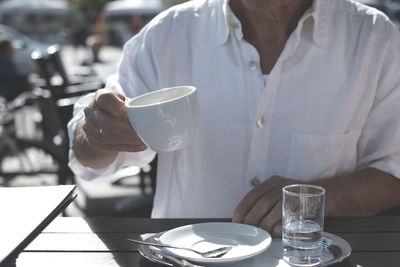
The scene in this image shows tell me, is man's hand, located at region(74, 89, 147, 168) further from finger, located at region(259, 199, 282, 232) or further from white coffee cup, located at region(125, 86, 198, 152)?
finger, located at region(259, 199, 282, 232)

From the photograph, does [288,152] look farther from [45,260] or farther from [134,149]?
[45,260]

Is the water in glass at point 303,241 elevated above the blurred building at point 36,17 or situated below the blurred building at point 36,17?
above

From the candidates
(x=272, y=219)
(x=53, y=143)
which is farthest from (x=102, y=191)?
(x=272, y=219)

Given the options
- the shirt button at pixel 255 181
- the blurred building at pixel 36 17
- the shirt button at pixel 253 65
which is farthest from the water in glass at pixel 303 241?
the blurred building at pixel 36 17

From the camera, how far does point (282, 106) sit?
1.61 meters

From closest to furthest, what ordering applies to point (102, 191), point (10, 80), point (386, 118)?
point (386, 118), point (102, 191), point (10, 80)

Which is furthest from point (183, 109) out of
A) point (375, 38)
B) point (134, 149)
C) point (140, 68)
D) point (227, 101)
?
point (375, 38)

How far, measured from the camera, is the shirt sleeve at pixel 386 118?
1.57 m

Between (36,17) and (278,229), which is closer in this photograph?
(278,229)

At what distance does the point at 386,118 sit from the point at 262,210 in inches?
22.5

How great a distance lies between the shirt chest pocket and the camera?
1.62 metres

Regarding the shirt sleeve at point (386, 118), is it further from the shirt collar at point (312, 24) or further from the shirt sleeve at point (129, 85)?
the shirt sleeve at point (129, 85)

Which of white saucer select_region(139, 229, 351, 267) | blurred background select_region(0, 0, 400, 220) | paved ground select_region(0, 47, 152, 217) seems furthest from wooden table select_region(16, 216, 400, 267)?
paved ground select_region(0, 47, 152, 217)

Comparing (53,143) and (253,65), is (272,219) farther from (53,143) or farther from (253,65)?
(53,143)
